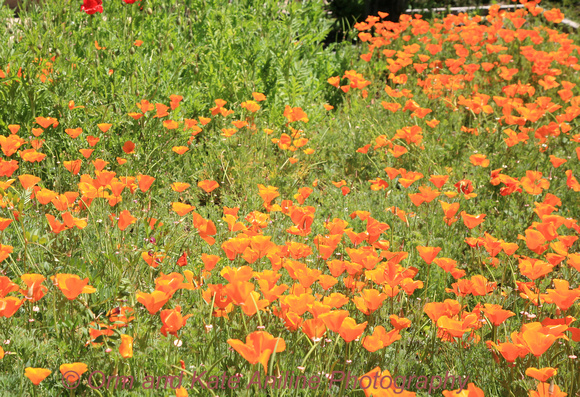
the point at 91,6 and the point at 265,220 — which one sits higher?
the point at 91,6

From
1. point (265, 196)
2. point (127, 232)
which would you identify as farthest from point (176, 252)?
point (265, 196)

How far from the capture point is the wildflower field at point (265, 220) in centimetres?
167

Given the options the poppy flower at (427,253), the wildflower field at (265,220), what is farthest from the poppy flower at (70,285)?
the poppy flower at (427,253)

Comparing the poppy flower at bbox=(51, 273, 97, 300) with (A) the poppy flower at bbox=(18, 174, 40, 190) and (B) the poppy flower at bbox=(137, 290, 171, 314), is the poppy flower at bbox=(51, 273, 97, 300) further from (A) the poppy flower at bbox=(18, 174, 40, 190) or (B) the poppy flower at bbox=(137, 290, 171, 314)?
(A) the poppy flower at bbox=(18, 174, 40, 190)

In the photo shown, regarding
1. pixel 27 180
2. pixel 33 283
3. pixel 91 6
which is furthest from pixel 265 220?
pixel 91 6

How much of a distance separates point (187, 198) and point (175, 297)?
3.51 feet

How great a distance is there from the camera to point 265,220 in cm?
250

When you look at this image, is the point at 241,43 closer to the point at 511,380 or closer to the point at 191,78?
the point at 191,78

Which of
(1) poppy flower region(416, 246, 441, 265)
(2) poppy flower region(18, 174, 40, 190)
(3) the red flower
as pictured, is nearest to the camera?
(1) poppy flower region(416, 246, 441, 265)

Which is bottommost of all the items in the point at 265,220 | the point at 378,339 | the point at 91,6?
the point at 265,220

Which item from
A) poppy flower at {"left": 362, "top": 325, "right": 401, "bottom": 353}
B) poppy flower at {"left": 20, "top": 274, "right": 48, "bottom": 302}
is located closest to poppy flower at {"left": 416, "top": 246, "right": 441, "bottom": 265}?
poppy flower at {"left": 362, "top": 325, "right": 401, "bottom": 353}

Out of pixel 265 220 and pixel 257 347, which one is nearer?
pixel 257 347

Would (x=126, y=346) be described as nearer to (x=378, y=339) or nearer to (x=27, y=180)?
(x=378, y=339)

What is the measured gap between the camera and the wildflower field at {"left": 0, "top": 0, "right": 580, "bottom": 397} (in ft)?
5.49
